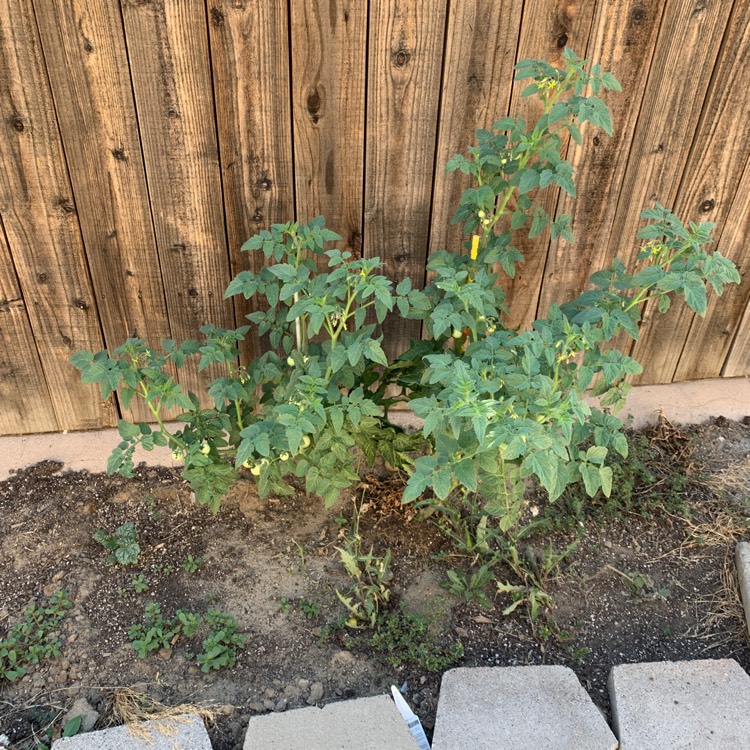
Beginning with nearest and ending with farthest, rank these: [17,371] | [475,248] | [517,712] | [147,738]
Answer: [147,738] → [517,712] → [475,248] → [17,371]

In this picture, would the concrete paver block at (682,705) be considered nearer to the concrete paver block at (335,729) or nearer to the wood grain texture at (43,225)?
the concrete paver block at (335,729)

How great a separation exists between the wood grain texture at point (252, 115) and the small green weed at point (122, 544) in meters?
1.08

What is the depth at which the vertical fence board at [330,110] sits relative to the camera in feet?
8.12

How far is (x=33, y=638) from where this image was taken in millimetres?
2553

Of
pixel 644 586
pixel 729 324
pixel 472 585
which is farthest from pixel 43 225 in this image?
pixel 729 324

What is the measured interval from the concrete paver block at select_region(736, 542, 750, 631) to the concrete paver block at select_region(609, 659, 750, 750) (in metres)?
0.27

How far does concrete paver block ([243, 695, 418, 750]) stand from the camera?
2.28 metres

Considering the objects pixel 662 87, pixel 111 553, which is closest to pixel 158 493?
pixel 111 553

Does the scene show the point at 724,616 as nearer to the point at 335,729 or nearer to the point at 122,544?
the point at 335,729

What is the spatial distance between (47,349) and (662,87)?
259 centimetres

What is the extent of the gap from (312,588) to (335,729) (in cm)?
54

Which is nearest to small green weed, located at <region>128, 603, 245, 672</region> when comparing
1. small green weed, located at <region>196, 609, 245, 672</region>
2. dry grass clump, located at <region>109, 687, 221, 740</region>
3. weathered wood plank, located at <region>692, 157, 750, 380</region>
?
small green weed, located at <region>196, 609, 245, 672</region>

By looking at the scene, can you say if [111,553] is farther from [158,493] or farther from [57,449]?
[57,449]

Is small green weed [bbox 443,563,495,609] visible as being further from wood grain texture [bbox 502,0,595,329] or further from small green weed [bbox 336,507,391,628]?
wood grain texture [bbox 502,0,595,329]
